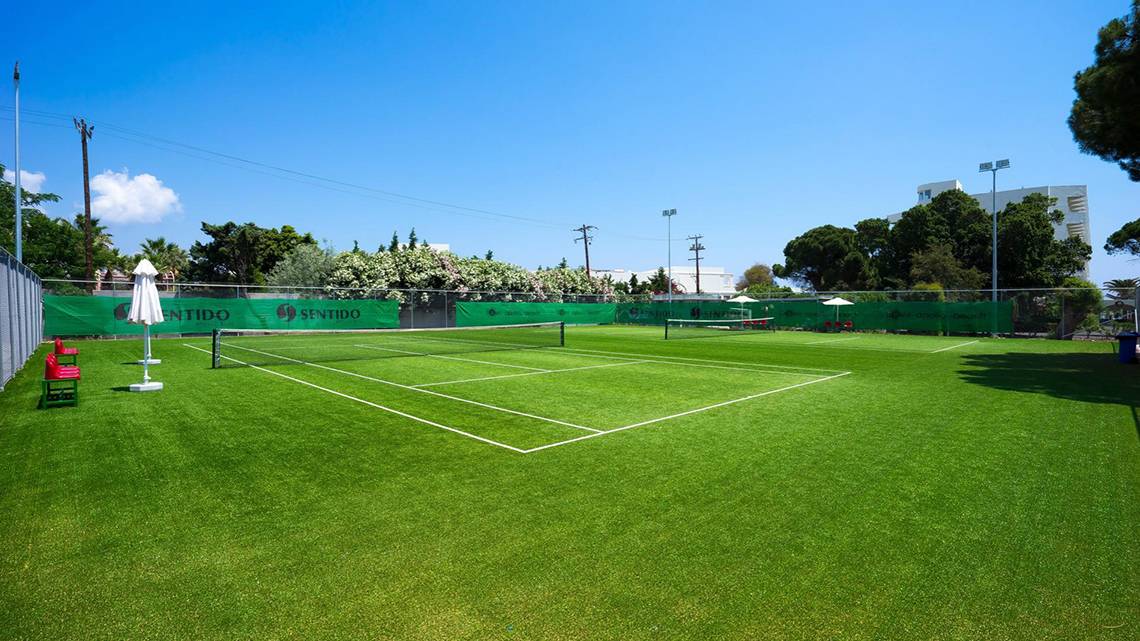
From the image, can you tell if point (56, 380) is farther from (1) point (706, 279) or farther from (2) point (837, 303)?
(1) point (706, 279)

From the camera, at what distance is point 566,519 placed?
4.54 meters

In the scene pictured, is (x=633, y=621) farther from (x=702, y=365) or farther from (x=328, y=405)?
(x=702, y=365)

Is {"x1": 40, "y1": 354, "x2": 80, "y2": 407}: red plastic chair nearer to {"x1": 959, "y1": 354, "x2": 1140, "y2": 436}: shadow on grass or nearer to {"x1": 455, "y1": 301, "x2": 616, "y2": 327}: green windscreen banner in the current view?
{"x1": 959, "y1": 354, "x2": 1140, "y2": 436}: shadow on grass

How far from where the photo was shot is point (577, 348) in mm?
21984

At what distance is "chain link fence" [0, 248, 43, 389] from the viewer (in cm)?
1049

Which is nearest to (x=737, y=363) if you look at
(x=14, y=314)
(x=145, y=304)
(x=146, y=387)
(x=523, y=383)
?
(x=523, y=383)

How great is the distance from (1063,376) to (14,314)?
82.0 feet

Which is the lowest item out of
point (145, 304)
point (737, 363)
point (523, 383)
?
point (737, 363)

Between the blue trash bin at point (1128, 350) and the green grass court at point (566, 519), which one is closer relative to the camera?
the green grass court at point (566, 519)

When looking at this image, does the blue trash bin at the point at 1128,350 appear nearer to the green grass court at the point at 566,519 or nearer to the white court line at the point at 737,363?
the white court line at the point at 737,363

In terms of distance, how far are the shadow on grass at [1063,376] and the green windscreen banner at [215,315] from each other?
28.5m

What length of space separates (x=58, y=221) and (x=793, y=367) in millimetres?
64437

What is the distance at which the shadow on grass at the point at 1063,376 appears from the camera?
11.2 metres

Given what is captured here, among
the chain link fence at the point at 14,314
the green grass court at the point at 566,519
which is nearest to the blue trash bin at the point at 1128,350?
the green grass court at the point at 566,519
